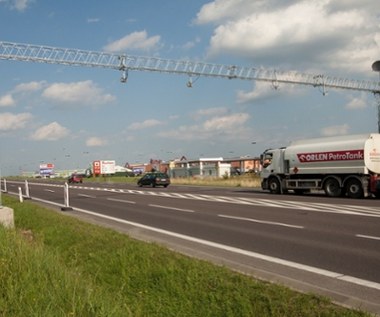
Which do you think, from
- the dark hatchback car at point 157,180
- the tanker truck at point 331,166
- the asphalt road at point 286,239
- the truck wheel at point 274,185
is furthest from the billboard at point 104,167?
the asphalt road at point 286,239

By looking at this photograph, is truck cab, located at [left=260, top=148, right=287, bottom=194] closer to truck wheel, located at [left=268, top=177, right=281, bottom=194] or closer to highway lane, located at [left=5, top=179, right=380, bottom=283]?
truck wheel, located at [left=268, top=177, right=281, bottom=194]

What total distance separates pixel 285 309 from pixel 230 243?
5.87 metres

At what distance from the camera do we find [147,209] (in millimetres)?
21453

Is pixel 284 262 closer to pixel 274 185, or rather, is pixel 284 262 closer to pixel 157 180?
pixel 274 185

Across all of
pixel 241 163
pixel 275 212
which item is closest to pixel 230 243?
pixel 275 212

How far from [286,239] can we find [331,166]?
50.6 ft

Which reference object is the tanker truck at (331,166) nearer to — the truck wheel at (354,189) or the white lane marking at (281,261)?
the truck wheel at (354,189)

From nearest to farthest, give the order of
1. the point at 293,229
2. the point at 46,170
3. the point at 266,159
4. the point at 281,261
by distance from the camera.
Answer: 1. the point at 281,261
2. the point at 293,229
3. the point at 266,159
4. the point at 46,170

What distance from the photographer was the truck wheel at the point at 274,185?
98.9ft

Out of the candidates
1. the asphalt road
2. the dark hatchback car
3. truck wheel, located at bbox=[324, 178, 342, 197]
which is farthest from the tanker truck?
the dark hatchback car

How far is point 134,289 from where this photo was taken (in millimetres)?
6750

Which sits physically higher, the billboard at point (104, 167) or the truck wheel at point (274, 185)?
the billboard at point (104, 167)

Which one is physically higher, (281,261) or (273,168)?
(273,168)

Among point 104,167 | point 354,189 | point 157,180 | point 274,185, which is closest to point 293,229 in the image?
point 354,189
